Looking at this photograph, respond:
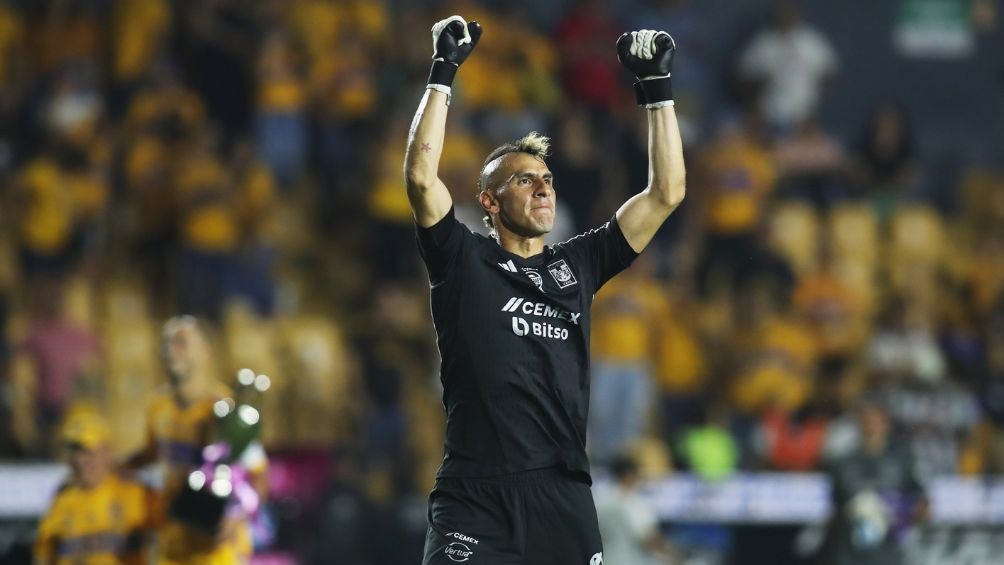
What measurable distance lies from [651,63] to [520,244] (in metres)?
0.76

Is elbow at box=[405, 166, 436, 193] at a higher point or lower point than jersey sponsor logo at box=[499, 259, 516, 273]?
higher

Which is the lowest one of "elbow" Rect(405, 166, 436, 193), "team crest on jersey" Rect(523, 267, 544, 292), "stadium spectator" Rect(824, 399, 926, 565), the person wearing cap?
"stadium spectator" Rect(824, 399, 926, 565)

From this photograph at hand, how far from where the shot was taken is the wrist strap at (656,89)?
18.2ft

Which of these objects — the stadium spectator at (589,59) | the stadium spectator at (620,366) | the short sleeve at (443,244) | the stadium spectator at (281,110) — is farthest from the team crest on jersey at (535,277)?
the stadium spectator at (589,59)

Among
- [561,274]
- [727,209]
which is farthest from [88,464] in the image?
[727,209]

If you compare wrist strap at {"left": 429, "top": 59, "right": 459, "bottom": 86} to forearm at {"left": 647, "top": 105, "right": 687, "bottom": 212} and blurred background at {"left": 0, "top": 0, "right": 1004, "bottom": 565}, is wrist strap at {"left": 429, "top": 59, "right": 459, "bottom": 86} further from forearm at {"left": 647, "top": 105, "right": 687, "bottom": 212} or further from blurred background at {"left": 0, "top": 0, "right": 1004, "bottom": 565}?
blurred background at {"left": 0, "top": 0, "right": 1004, "bottom": 565}

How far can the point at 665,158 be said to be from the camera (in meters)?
5.52

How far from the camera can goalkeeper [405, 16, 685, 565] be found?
5.12 m

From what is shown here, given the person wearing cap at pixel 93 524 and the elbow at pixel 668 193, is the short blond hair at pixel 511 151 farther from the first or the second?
the person wearing cap at pixel 93 524

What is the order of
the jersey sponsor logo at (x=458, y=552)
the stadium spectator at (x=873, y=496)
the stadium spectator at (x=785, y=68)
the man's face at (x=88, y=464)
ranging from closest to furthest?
the jersey sponsor logo at (x=458, y=552)
the man's face at (x=88, y=464)
the stadium spectator at (x=873, y=496)
the stadium spectator at (x=785, y=68)

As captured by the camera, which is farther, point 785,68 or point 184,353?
point 785,68

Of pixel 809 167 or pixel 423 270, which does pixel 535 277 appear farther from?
pixel 809 167

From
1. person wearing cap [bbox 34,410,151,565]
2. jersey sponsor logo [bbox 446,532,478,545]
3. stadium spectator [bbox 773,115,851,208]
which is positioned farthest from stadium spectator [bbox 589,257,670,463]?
jersey sponsor logo [bbox 446,532,478,545]

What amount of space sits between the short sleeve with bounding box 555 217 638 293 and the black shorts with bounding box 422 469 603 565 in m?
0.76
